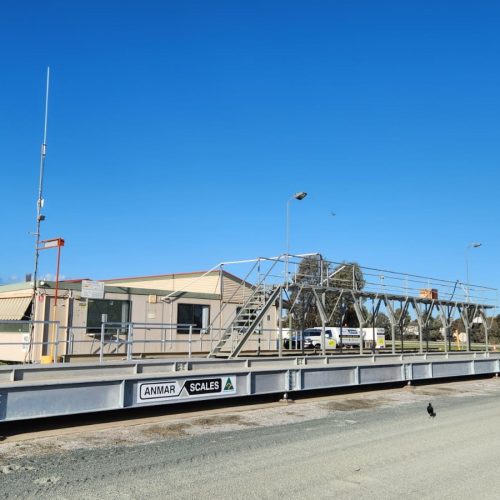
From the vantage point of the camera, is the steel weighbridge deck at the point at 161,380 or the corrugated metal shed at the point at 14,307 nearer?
the steel weighbridge deck at the point at 161,380

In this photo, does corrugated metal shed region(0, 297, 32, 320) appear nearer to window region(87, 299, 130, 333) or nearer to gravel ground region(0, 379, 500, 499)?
window region(87, 299, 130, 333)

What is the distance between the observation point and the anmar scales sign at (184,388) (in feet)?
33.8

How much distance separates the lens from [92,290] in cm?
1878

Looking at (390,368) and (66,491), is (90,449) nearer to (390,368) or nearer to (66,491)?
(66,491)

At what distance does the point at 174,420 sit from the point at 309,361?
5.54 meters

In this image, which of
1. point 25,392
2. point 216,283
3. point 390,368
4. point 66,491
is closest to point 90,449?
point 25,392

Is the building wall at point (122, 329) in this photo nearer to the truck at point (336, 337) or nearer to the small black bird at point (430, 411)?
the small black bird at point (430, 411)

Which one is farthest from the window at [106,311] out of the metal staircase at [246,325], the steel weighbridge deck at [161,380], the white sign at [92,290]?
the steel weighbridge deck at [161,380]

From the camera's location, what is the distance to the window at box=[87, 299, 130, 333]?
20078 mm

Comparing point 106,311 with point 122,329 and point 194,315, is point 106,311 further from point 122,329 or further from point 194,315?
point 194,315

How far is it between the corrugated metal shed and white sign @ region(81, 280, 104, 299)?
2530 millimetres

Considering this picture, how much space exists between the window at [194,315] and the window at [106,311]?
261cm

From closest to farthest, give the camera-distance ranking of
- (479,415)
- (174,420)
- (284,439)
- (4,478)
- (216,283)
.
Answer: (4,478), (284,439), (174,420), (479,415), (216,283)

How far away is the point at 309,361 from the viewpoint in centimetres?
1521
